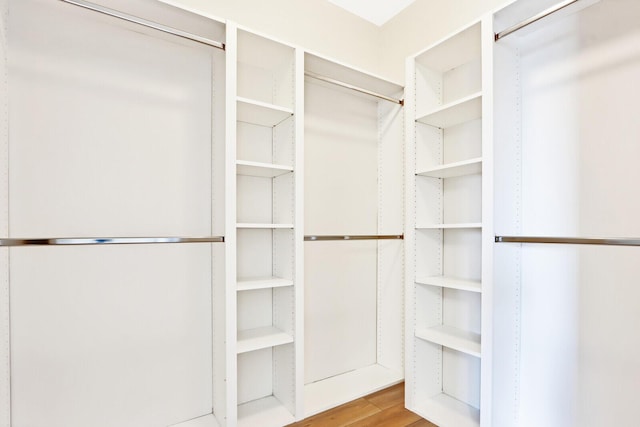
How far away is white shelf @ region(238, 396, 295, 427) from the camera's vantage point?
1.79 m

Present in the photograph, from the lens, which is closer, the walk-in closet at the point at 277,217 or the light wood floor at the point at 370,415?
the walk-in closet at the point at 277,217

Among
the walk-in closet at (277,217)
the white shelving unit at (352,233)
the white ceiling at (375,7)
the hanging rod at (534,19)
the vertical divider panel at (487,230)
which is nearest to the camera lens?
the hanging rod at (534,19)

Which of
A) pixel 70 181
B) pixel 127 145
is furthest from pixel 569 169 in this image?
pixel 70 181

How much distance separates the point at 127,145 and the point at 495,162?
1867mm

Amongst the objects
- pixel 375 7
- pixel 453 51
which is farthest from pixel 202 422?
pixel 375 7

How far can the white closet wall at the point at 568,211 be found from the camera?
1449 millimetres

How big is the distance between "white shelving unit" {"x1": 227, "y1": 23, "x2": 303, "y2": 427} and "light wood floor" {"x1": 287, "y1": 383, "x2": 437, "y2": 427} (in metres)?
0.18

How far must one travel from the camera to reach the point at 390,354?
97.0 inches

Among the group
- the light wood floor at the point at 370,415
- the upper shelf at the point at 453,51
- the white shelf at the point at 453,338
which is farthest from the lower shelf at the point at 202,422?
the upper shelf at the point at 453,51

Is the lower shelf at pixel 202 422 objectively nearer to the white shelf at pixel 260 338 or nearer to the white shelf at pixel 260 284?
the white shelf at pixel 260 338

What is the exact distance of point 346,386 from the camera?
87.4 inches

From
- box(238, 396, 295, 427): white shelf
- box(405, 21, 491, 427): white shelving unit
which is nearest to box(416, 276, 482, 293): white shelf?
box(405, 21, 491, 427): white shelving unit

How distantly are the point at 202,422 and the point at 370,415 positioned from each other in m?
0.96

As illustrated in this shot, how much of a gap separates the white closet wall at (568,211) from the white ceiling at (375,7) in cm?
105
